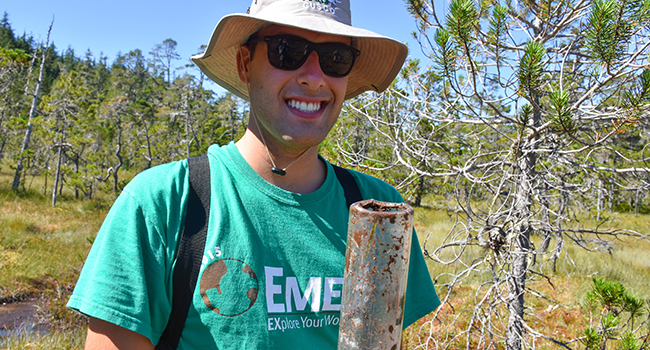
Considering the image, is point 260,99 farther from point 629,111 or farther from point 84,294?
point 629,111

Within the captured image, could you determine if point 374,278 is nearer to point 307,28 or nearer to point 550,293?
point 307,28

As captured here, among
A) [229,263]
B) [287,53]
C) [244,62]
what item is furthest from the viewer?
[244,62]

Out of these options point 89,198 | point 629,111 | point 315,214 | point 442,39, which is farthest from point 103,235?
point 89,198

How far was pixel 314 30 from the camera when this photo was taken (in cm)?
130

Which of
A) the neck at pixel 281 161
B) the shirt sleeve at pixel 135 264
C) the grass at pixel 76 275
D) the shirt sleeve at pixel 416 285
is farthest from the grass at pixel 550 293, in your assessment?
the shirt sleeve at pixel 135 264

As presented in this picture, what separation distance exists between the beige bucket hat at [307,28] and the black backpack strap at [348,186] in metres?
0.55

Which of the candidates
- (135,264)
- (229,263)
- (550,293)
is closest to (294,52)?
(229,263)

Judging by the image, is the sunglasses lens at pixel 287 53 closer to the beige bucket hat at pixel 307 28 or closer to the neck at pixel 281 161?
the beige bucket hat at pixel 307 28

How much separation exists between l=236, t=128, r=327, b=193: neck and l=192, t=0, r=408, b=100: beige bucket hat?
1.33 ft

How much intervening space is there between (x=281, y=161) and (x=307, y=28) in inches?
18.9

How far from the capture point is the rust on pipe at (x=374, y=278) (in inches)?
20.9

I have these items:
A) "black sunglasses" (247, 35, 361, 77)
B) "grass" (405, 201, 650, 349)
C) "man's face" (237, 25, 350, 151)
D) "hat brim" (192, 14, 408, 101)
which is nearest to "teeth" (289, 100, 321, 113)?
"man's face" (237, 25, 350, 151)

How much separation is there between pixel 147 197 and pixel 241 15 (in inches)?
28.3

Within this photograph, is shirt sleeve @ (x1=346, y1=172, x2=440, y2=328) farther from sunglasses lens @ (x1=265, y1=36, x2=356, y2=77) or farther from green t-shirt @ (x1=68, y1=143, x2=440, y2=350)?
sunglasses lens @ (x1=265, y1=36, x2=356, y2=77)
